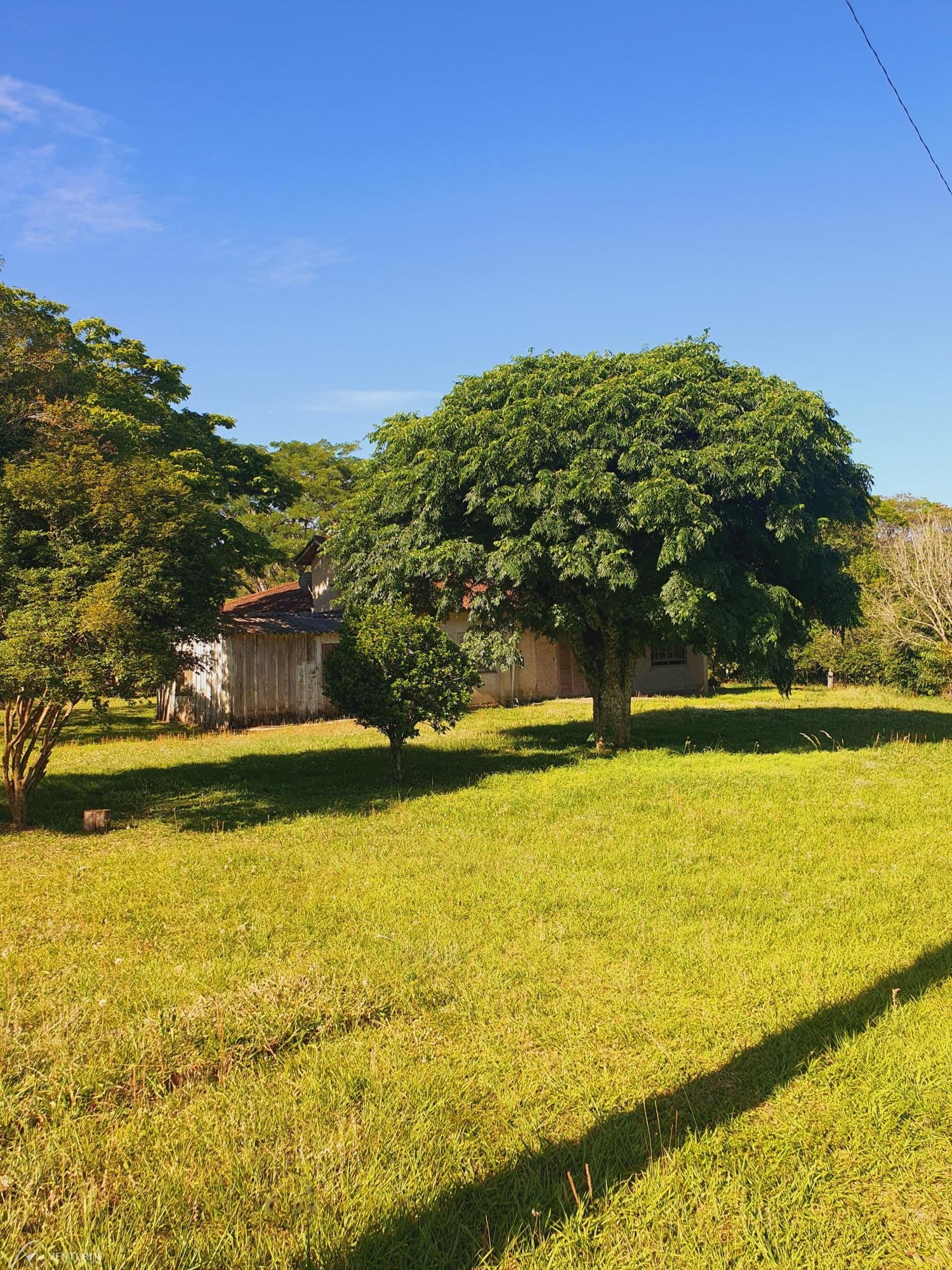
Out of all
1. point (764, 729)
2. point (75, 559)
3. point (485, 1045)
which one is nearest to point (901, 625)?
point (764, 729)

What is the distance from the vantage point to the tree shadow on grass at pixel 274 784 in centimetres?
962

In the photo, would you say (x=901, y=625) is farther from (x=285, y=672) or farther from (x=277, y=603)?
(x=277, y=603)

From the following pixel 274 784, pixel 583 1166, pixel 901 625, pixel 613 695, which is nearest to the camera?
pixel 583 1166

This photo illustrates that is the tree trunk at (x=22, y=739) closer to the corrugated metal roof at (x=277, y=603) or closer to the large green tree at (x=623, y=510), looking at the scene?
the large green tree at (x=623, y=510)

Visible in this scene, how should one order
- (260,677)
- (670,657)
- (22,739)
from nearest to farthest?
1. (22,739)
2. (260,677)
3. (670,657)

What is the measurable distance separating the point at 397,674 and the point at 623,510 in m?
4.17

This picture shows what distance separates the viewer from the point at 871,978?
14.4ft

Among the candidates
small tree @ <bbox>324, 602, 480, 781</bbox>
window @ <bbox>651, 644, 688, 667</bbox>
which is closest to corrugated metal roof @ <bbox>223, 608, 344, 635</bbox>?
small tree @ <bbox>324, 602, 480, 781</bbox>

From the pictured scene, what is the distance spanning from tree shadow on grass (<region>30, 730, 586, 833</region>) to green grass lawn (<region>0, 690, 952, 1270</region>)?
128 cm

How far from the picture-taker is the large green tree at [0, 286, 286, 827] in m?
7.88

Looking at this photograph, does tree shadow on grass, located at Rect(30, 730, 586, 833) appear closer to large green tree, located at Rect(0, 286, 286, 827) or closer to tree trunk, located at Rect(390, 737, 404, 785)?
tree trunk, located at Rect(390, 737, 404, 785)

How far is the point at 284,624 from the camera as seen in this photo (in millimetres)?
20594

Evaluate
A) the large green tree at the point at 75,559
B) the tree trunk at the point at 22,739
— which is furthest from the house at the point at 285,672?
the tree trunk at the point at 22,739

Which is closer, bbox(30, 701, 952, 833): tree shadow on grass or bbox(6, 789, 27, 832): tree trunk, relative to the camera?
bbox(6, 789, 27, 832): tree trunk
